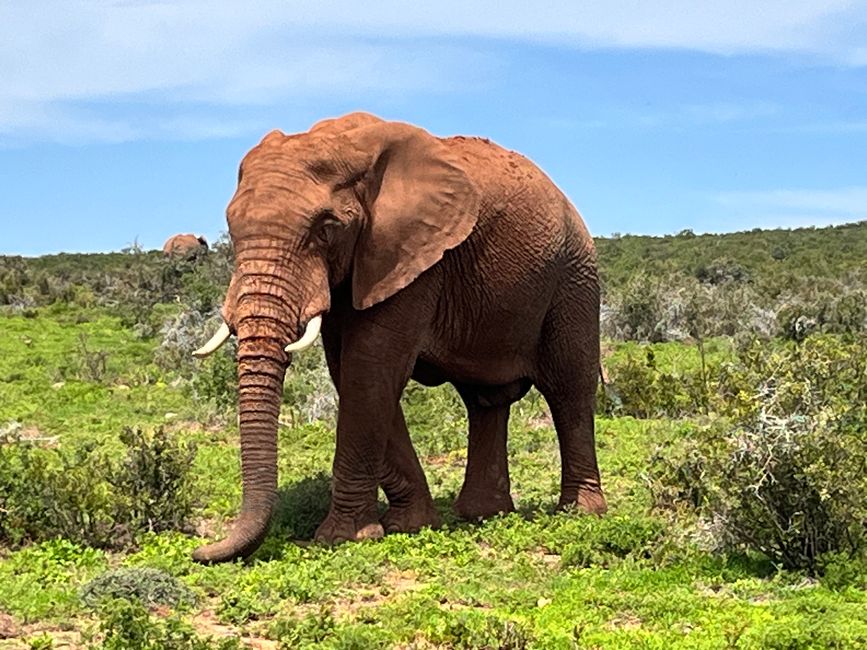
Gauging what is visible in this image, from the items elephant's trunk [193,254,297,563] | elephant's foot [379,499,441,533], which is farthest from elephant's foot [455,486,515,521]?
elephant's trunk [193,254,297,563]

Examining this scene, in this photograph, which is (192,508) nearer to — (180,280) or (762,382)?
(762,382)

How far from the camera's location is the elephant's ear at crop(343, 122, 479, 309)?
27.6ft

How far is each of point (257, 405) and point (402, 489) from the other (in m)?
2.00

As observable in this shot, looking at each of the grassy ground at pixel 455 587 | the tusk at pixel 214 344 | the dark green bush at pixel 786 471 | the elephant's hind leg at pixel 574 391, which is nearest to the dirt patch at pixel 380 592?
the grassy ground at pixel 455 587

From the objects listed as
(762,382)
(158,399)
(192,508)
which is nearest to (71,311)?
(158,399)

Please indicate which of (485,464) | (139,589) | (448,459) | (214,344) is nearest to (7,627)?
(139,589)

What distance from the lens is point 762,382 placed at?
8.35m

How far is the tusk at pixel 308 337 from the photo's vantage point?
7.59m

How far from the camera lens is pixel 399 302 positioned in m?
8.62

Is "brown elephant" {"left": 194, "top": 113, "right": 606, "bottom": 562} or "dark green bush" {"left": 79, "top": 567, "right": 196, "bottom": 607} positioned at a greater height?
"brown elephant" {"left": 194, "top": 113, "right": 606, "bottom": 562}

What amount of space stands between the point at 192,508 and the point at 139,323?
1971cm

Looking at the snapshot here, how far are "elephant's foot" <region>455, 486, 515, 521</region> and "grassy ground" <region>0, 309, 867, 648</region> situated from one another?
206 millimetres

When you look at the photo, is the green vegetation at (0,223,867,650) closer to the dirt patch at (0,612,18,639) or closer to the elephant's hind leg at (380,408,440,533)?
the dirt patch at (0,612,18,639)

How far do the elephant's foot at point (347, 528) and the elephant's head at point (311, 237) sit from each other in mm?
1115
